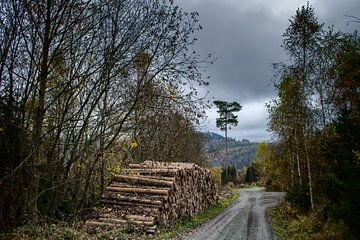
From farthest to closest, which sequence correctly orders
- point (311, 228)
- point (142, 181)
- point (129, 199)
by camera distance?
point (142, 181) < point (129, 199) < point (311, 228)

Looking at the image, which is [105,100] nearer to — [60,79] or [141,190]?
[60,79]

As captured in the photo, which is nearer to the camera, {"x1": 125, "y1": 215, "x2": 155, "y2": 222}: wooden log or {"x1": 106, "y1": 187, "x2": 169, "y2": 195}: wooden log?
{"x1": 125, "y1": 215, "x2": 155, "y2": 222}: wooden log

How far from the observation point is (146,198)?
1631 centimetres

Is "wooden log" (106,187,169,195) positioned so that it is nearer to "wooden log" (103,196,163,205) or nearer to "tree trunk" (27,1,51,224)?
"wooden log" (103,196,163,205)

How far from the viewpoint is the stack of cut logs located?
48.0 ft

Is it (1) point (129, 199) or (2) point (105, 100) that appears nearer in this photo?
(2) point (105, 100)

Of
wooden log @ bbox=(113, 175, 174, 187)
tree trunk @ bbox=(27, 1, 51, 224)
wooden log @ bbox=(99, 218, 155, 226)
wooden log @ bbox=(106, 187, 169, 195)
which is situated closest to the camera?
tree trunk @ bbox=(27, 1, 51, 224)

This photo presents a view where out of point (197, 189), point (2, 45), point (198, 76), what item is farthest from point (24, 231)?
point (197, 189)

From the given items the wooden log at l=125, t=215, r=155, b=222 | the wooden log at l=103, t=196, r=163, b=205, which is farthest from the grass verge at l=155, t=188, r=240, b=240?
the wooden log at l=103, t=196, r=163, b=205

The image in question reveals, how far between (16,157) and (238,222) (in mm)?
13865

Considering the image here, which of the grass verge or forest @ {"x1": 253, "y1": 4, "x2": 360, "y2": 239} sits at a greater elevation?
forest @ {"x1": 253, "y1": 4, "x2": 360, "y2": 239}

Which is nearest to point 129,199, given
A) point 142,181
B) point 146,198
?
point 146,198

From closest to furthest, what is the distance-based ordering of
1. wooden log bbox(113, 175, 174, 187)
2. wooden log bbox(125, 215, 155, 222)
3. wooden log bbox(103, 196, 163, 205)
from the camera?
1. wooden log bbox(125, 215, 155, 222)
2. wooden log bbox(103, 196, 163, 205)
3. wooden log bbox(113, 175, 174, 187)

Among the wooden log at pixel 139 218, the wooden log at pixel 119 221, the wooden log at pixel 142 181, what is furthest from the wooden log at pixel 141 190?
the wooden log at pixel 119 221
